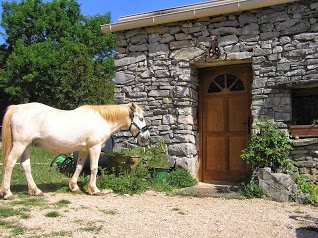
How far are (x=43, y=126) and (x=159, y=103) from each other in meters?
2.93

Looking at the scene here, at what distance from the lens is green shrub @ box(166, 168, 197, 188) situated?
7.45 m

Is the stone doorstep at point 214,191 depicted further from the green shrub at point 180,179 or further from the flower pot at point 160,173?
the flower pot at point 160,173

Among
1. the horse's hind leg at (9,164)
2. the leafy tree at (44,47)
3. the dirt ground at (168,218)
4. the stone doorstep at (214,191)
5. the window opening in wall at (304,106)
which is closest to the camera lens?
the dirt ground at (168,218)

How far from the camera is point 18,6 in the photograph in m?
24.0

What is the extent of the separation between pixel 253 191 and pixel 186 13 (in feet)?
12.8

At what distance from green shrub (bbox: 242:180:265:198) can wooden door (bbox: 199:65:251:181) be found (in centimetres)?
136

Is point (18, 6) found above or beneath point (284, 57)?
above

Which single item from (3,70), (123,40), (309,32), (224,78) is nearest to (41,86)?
(3,70)

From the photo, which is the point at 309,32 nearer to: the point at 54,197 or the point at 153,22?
the point at 153,22

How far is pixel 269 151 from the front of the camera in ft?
20.9

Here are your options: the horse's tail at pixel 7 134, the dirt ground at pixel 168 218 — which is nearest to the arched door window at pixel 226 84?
the dirt ground at pixel 168 218

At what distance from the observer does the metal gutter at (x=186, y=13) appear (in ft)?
23.7

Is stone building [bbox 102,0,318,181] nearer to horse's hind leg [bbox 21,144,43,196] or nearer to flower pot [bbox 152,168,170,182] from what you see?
flower pot [bbox 152,168,170,182]

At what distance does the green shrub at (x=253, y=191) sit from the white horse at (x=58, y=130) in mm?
2025
